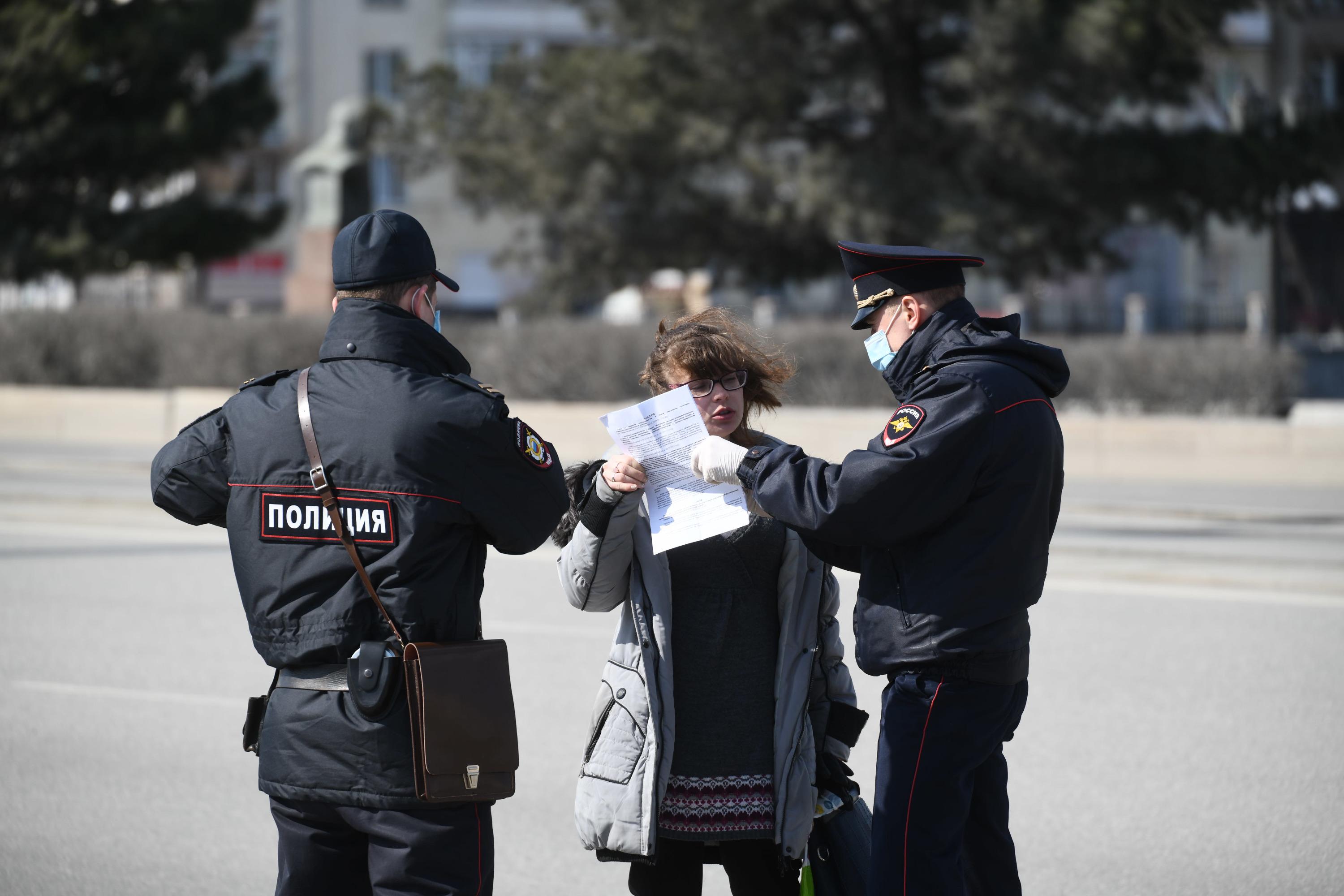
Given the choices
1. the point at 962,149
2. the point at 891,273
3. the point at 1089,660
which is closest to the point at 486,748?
the point at 891,273

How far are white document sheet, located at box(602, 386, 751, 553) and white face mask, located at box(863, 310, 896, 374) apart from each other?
0.43 metres

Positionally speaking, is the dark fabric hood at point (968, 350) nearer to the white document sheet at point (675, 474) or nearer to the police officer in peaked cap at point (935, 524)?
the police officer in peaked cap at point (935, 524)

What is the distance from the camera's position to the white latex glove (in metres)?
3.19

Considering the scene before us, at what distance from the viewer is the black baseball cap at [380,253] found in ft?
9.78

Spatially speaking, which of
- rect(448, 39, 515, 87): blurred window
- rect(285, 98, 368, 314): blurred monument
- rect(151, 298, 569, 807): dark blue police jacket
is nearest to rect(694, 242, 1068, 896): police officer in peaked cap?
rect(151, 298, 569, 807): dark blue police jacket

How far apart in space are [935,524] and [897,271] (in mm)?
581

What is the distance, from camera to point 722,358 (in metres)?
3.45

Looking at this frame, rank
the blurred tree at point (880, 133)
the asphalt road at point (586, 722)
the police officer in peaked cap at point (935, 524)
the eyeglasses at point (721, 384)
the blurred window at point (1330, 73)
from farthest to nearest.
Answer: the blurred window at point (1330, 73), the blurred tree at point (880, 133), the asphalt road at point (586, 722), the eyeglasses at point (721, 384), the police officer in peaked cap at point (935, 524)

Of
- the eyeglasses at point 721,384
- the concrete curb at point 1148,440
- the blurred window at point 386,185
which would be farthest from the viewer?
the blurred window at point 386,185

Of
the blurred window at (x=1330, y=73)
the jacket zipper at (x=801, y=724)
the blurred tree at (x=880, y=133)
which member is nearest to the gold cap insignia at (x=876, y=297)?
the jacket zipper at (x=801, y=724)

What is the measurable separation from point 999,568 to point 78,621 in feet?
22.3

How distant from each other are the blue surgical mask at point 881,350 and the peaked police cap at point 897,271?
67 millimetres

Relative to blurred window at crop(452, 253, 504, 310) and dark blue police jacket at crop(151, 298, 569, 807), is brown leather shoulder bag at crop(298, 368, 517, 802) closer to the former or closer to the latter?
dark blue police jacket at crop(151, 298, 569, 807)

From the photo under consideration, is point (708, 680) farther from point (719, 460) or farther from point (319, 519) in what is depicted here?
point (319, 519)
